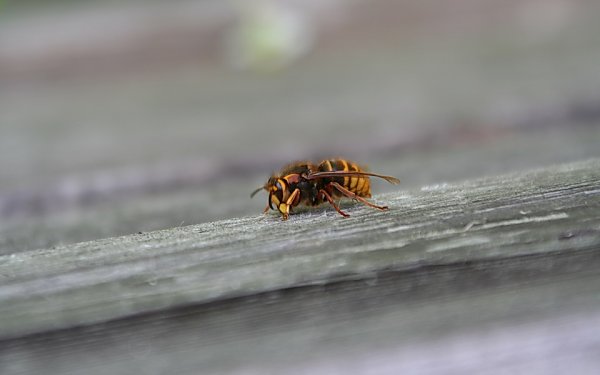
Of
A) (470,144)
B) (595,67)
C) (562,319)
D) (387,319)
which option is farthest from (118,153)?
(595,67)

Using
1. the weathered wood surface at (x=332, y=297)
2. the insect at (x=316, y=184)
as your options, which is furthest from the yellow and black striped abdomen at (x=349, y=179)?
the weathered wood surface at (x=332, y=297)

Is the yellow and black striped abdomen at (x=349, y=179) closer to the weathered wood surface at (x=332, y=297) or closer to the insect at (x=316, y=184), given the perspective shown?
the insect at (x=316, y=184)

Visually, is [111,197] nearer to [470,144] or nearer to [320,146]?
[320,146]

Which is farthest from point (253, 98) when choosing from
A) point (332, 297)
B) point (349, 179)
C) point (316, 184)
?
point (332, 297)

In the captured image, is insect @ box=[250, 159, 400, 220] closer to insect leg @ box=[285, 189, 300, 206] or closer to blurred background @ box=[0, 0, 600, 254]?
insect leg @ box=[285, 189, 300, 206]

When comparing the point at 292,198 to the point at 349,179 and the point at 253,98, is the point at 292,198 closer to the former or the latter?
the point at 349,179

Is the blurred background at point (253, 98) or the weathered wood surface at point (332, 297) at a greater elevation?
the blurred background at point (253, 98)

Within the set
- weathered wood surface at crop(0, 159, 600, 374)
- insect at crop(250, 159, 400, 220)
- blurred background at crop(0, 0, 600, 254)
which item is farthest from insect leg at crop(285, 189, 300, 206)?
weathered wood surface at crop(0, 159, 600, 374)
